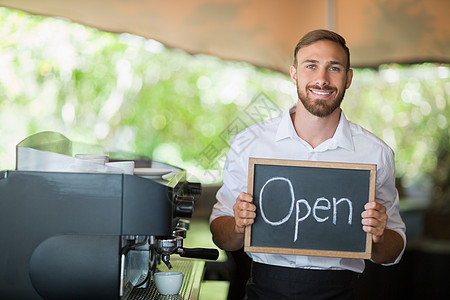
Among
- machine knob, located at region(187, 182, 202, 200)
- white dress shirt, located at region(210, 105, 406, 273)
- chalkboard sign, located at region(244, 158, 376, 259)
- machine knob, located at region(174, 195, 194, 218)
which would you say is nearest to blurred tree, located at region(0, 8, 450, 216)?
machine knob, located at region(187, 182, 202, 200)

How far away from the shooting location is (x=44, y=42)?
370 cm

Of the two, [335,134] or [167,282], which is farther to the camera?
[335,134]

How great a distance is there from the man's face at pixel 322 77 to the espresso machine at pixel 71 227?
0.66m

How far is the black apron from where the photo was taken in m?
1.80

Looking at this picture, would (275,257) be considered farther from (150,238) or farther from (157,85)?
(157,85)

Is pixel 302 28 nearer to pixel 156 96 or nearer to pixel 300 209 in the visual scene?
pixel 156 96

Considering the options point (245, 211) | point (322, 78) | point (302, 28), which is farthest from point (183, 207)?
point (302, 28)

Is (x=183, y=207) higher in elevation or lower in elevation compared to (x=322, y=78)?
lower

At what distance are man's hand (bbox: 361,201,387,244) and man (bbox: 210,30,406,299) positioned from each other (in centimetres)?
14

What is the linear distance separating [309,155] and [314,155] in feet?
0.06

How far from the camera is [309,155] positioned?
1.92m

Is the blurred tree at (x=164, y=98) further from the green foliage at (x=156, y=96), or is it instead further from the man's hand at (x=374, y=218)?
the man's hand at (x=374, y=218)

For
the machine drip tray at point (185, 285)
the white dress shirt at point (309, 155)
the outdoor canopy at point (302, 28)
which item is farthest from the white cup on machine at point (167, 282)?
the outdoor canopy at point (302, 28)

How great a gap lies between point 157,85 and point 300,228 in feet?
7.90
